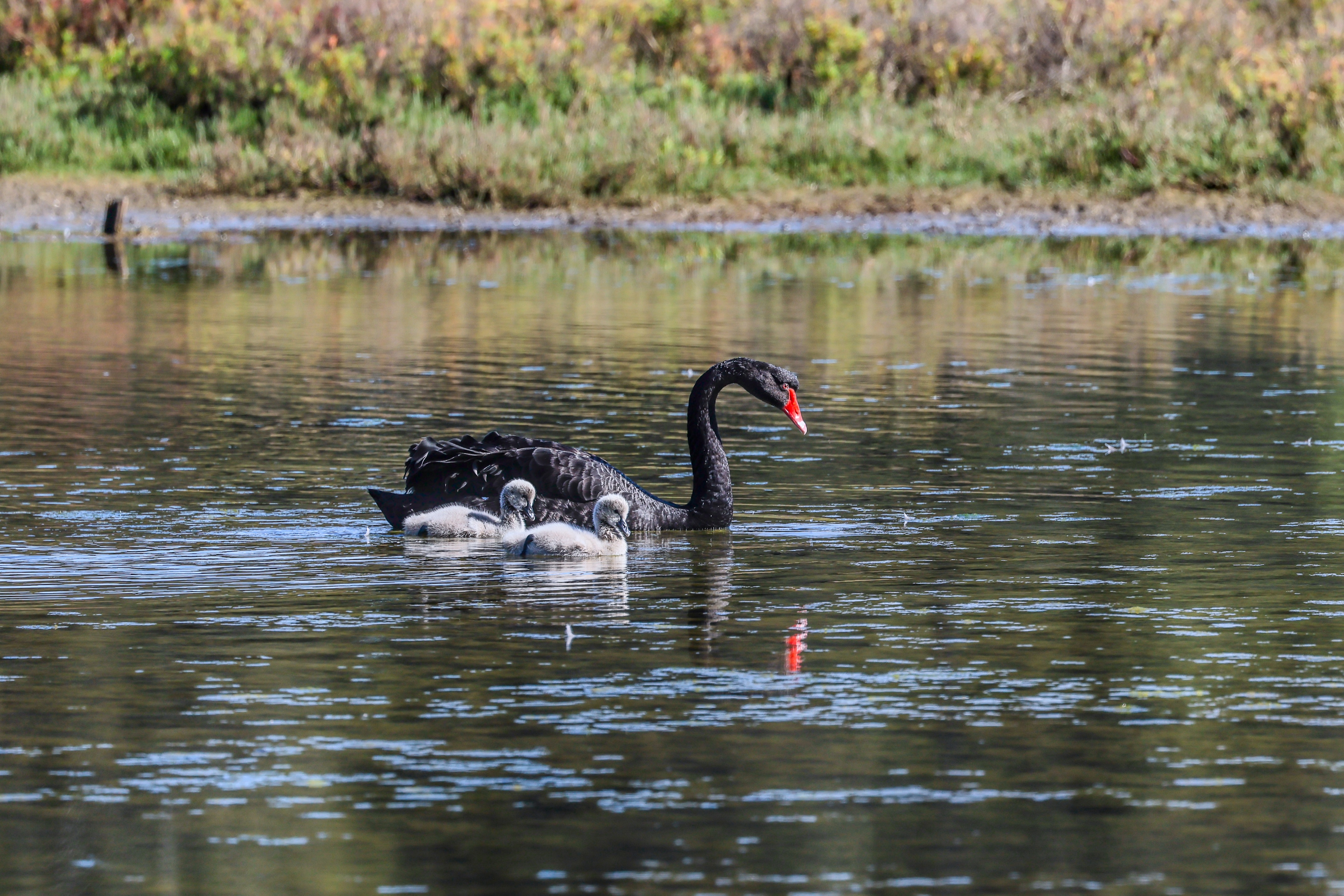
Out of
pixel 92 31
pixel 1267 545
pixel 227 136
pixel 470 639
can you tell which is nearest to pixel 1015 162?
pixel 227 136

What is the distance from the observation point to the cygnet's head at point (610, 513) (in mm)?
11984

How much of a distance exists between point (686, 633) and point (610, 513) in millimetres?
2101

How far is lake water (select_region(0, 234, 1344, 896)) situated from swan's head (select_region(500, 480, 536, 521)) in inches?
11.4

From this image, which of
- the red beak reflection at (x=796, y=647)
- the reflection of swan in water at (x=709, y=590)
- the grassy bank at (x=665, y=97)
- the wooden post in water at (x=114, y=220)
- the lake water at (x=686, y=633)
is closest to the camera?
the lake water at (x=686, y=633)

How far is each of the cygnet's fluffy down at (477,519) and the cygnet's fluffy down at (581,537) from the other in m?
0.15

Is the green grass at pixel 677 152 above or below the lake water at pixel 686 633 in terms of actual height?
above

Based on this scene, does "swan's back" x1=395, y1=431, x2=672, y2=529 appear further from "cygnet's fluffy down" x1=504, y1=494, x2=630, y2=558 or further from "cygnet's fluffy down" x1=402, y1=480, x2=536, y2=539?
"cygnet's fluffy down" x1=504, y1=494, x2=630, y2=558

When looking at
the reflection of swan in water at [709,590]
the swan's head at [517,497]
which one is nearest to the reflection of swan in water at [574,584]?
the reflection of swan in water at [709,590]

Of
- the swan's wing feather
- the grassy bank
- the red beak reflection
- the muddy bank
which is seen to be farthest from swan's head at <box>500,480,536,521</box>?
the grassy bank

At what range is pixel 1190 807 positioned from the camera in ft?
24.2

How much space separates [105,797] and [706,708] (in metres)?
2.11

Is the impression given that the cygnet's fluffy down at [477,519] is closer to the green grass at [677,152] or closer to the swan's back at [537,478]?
the swan's back at [537,478]

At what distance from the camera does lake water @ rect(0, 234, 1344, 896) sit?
23.1 ft

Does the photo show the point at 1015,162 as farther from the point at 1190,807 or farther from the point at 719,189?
the point at 1190,807
